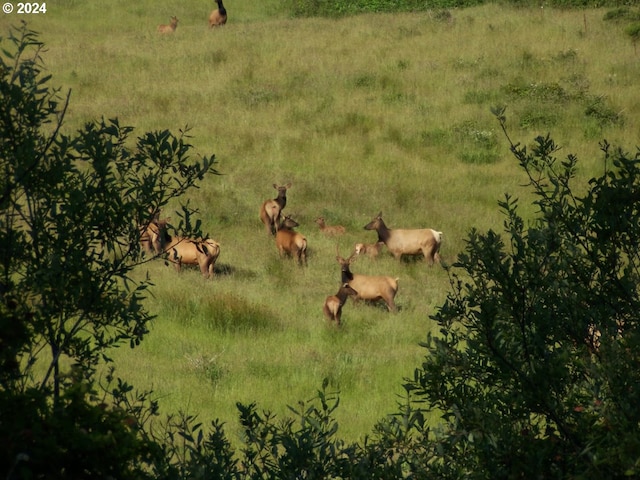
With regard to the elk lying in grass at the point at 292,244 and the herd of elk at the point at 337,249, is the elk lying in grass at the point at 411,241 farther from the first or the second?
the elk lying in grass at the point at 292,244

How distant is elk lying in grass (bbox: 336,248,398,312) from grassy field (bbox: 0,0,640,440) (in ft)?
0.88

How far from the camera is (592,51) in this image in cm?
3484

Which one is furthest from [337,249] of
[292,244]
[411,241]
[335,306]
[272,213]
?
[335,306]

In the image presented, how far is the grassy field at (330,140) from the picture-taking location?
51.1ft

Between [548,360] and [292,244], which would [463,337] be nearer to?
[548,360]

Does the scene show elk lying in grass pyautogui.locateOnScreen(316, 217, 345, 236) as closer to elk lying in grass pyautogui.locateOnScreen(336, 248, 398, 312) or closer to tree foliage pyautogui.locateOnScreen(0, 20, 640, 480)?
elk lying in grass pyautogui.locateOnScreen(336, 248, 398, 312)

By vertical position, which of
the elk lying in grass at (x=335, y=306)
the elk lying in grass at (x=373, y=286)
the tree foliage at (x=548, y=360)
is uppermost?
the elk lying in grass at (x=373, y=286)

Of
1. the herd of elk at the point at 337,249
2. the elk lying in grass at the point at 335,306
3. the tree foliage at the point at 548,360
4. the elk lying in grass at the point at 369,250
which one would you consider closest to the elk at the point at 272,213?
the herd of elk at the point at 337,249

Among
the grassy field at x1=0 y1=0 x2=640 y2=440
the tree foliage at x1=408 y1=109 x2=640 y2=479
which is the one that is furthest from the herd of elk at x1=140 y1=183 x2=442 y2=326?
the tree foliage at x1=408 y1=109 x2=640 y2=479

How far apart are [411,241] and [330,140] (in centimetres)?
759

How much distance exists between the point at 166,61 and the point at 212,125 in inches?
283

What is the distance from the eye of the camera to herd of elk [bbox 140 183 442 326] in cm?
1831

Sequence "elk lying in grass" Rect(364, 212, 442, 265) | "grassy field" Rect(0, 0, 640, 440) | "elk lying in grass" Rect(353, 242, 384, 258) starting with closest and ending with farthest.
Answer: "grassy field" Rect(0, 0, 640, 440), "elk lying in grass" Rect(364, 212, 442, 265), "elk lying in grass" Rect(353, 242, 384, 258)

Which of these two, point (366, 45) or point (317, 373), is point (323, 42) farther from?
point (317, 373)
